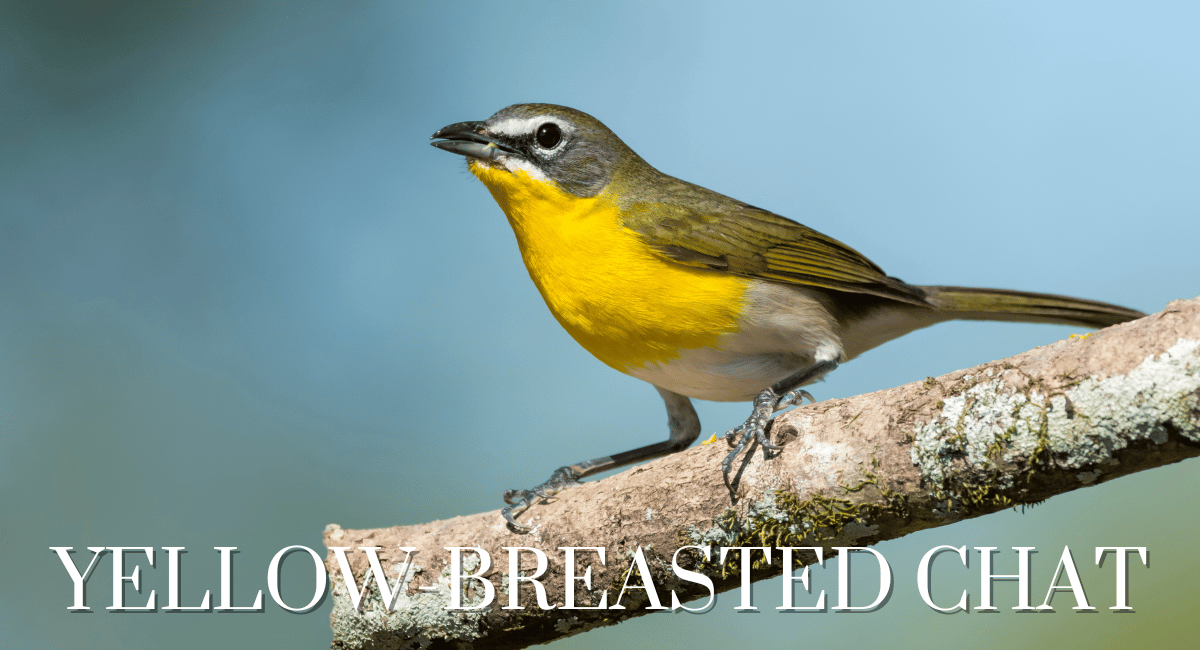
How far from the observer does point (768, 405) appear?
4.18 m

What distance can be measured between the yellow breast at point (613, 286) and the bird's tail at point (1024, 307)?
1.39 meters

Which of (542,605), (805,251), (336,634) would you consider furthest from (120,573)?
(805,251)

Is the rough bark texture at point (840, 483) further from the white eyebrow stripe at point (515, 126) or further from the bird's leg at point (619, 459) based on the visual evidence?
the white eyebrow stripe at point (515, 126)

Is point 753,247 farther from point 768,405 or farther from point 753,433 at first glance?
point 753,433

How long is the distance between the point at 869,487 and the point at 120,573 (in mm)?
3962

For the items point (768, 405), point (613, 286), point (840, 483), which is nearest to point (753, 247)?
point (613, 286)

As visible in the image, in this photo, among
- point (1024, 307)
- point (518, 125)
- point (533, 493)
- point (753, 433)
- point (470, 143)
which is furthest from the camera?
point (518, 125)

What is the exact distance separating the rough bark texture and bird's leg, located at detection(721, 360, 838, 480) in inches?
2.7

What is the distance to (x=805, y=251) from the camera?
17.4ft

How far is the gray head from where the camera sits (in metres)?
5.25

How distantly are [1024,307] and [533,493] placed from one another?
309 centimetres

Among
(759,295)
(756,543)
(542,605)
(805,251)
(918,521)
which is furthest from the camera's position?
(805,251)

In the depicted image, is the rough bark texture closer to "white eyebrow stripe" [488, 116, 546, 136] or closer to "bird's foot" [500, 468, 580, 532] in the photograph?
"bird's foot" [500, 468, 580, 532]

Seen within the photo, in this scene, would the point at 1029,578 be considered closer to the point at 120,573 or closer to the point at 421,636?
the point at 421,636
